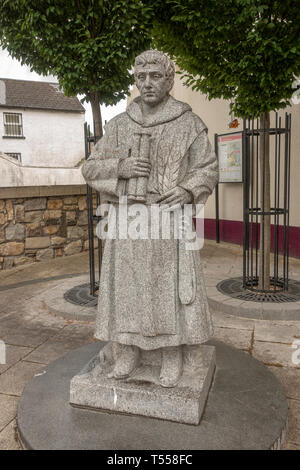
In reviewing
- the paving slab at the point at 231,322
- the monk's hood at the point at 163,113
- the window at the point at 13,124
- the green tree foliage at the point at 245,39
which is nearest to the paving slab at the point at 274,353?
the paving slab at the point at 231,322

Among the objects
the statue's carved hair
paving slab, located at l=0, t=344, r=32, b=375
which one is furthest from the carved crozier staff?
paving slab, located at l=0, t=344, r=32, b=375

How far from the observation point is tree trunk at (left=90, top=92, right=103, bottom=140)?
16.2ft

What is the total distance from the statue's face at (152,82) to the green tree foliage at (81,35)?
2060 mm

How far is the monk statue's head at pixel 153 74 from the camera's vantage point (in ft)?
7.27

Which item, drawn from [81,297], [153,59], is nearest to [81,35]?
[153,59]

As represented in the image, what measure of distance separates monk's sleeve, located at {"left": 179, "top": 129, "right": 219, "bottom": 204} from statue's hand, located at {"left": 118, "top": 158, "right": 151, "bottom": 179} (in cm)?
23

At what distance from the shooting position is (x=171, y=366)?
242 cm

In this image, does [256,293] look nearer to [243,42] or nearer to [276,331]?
[276,331]

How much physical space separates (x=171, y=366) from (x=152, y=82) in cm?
179

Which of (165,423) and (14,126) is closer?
(165,423)

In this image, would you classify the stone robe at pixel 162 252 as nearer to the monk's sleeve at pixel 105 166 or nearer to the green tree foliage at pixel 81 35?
the monk's sleeve at pixel 105 166

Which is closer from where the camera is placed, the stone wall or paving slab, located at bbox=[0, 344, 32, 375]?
paving slab, located at bbox=[0, 344, 32, 375]

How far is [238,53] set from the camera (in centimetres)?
440

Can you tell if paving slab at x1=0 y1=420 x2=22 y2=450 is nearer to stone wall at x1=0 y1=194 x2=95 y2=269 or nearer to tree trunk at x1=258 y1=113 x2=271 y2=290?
tree trunk at x1=258 y1=113 x2=271 y2=290
